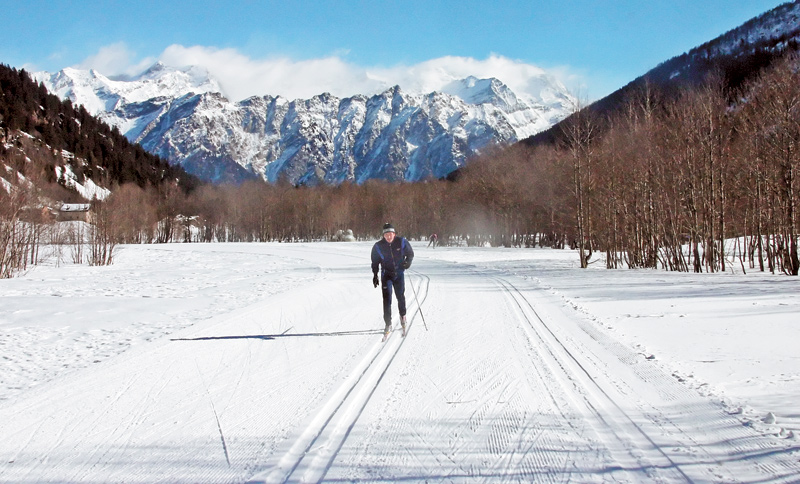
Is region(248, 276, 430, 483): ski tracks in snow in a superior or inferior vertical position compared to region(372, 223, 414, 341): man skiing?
inferior

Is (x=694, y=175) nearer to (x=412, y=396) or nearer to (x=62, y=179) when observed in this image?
(x=412, y=396)

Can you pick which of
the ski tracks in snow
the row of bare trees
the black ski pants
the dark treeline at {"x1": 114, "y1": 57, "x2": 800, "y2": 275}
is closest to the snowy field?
the ski tracks in snow

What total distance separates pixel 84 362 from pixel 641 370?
7530 mm

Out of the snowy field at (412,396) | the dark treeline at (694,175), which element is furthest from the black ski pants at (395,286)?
the dark treeline at (694,175)

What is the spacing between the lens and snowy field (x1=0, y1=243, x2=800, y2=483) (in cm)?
354

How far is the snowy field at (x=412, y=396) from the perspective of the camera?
3.54 m

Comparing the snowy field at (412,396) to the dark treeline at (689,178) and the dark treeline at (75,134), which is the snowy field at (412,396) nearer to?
the dark treeline at (689,178)

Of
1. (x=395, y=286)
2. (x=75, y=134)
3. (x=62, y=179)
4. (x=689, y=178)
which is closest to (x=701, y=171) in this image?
(x=689, y=178)

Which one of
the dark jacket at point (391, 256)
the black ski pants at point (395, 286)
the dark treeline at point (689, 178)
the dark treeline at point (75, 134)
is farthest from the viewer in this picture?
the dark treeline at point (75, 134)

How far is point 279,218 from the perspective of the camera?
314 ft

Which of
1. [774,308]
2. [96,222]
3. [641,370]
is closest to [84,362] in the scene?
[641,370]

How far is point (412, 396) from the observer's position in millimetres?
5016

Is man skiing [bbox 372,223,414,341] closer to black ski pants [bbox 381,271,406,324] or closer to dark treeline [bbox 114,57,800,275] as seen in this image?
black ski pants [bbox 381,271,406,324]

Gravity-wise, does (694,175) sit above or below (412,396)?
above
